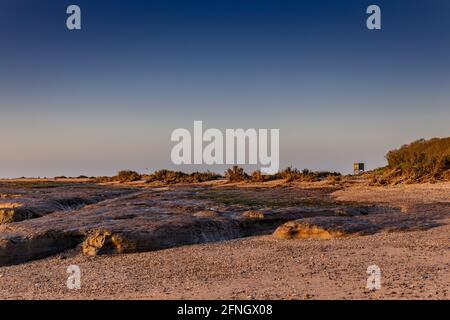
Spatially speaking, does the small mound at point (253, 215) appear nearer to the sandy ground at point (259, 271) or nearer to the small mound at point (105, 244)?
the sandy ground at point (259, 271)

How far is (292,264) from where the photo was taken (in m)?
11.0

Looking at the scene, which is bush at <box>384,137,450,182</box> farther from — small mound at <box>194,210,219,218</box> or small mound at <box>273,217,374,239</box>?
small mound at <box>273,217,374,239</box>

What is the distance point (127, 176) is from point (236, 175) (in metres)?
17.8

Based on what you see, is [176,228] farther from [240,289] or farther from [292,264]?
[240,289]

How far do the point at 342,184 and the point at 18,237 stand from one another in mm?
24851

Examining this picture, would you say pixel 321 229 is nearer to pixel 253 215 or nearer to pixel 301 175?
pixel 253 215

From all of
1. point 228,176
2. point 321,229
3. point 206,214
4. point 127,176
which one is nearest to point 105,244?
point 206,214

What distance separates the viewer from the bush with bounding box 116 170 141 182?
5767cm

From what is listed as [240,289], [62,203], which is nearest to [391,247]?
[240,289]

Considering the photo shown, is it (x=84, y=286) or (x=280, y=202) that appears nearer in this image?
(x=84, y=286)

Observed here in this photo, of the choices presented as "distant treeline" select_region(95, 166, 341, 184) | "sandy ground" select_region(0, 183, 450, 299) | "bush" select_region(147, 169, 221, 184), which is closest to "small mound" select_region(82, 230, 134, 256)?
"sandy ground" select_region(0, 183, 450, 299)

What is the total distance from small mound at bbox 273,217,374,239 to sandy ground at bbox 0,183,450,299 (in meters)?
0.52

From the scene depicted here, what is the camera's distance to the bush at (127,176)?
57.7 metres

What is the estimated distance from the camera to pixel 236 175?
46.2 m
